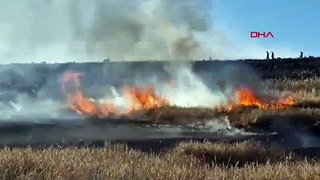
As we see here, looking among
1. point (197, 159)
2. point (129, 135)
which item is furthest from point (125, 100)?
point (197, 159)

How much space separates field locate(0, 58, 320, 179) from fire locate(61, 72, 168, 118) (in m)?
3.15

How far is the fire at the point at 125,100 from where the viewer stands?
3147 cm

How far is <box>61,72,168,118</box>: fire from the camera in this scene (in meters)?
31.5

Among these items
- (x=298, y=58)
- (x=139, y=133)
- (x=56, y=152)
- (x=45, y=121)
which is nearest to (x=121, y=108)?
(x=45, y=121)

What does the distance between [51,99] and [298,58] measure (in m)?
62.0

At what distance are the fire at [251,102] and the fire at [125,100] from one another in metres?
3.49

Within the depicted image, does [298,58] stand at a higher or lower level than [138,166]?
higher

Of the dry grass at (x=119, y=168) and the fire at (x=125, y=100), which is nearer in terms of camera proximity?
the dry grass at (x=119, y=168)

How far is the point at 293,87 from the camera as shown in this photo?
163 feet

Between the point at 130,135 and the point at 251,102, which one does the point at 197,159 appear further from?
the point at 251,102

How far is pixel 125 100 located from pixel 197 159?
60.5 ft

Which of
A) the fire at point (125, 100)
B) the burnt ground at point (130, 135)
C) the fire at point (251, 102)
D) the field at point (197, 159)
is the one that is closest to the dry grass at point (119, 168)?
the field at point (197, 159)

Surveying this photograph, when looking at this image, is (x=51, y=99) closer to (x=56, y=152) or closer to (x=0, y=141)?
(x=0, y=141)

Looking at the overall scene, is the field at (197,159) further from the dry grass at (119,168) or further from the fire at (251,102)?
the fire at (251,102)
